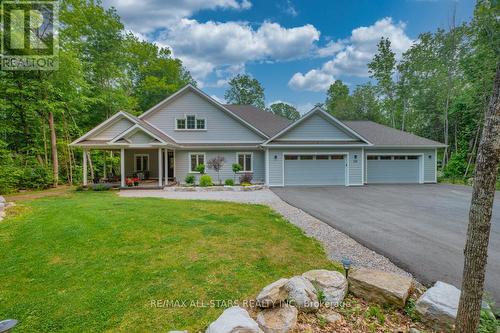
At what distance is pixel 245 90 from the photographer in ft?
149

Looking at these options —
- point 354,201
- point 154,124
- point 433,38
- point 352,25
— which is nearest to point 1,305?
point 354,201

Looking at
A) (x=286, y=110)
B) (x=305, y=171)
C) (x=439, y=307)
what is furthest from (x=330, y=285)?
(x=286, y=110)

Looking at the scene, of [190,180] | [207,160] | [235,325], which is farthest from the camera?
[207,160]

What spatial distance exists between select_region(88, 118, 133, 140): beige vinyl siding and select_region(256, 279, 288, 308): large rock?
1578cm

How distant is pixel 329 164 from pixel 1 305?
15.3 m

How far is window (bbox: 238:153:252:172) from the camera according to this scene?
56.8 feet

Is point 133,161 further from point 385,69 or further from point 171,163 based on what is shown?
point 385,69

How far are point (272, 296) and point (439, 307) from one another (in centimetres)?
183

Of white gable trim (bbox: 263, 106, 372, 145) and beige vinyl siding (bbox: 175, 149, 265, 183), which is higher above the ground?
white gable trim (bbox: 263, 106, 372, 145)

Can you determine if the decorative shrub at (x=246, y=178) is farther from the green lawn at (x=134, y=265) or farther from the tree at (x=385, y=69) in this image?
the tree at (x=385, y=69)

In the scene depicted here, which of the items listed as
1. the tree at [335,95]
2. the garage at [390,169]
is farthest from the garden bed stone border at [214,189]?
the tree at [335,95]

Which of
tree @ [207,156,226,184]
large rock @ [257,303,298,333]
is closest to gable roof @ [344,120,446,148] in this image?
tree @ [207,156,226,184]

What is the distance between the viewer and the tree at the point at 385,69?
94.9ft

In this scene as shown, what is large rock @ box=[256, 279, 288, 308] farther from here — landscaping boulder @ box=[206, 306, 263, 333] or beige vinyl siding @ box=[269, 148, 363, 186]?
beige vinyl siding @ box=[269, 148, 363, 186]
